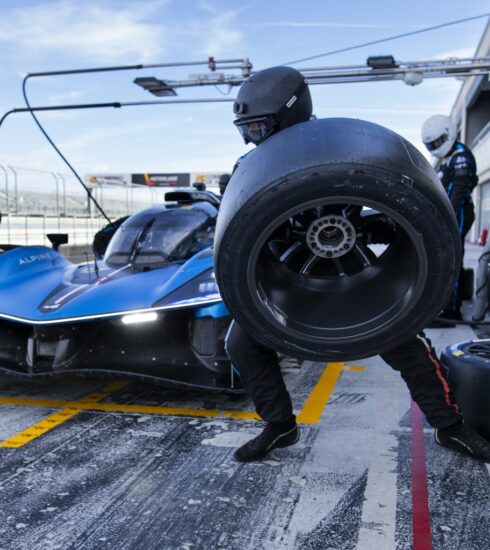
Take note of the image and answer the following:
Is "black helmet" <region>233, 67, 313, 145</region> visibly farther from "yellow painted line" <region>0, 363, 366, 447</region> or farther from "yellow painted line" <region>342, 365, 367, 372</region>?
"yellow painted line" <region>342, 365, 367, 372</region>

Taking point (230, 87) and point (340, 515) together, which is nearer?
point (340, 515)

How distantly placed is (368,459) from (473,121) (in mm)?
34890

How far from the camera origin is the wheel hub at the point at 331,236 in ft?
6.59

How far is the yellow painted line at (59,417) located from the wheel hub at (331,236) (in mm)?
1972

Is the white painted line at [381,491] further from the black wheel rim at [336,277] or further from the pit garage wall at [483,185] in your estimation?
the pit garage wall at [483,185]

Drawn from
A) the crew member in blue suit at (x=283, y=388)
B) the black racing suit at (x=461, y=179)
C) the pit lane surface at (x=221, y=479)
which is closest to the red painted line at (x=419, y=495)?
the pit lane surface at (x=221, y=479)

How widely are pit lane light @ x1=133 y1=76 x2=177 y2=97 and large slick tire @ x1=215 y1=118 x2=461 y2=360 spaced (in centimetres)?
882

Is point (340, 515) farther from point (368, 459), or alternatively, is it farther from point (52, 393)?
point (52, 393)

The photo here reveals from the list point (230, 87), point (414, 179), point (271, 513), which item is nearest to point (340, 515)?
point (271, 513)

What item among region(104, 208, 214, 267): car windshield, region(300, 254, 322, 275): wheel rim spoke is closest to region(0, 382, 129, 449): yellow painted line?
region(104, 208, 214, 267): car windshield

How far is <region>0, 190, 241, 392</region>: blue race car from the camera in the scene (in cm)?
332

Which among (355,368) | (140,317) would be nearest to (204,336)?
(140,317)

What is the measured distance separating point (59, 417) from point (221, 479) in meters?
1.33

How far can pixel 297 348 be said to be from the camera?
6.61 ft
